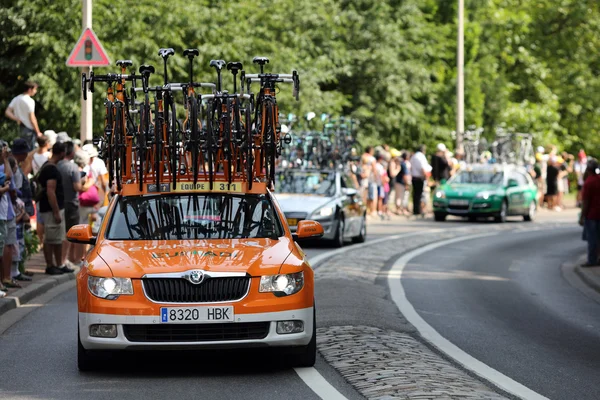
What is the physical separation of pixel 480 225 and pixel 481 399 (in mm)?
25634

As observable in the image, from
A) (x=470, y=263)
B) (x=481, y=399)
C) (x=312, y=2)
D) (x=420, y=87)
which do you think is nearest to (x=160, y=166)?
(x=481, y=399)

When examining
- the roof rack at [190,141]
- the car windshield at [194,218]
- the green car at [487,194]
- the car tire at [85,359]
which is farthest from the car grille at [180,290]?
the green car at [487,194]

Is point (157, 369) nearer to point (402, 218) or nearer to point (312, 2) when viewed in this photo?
point (402, 218)

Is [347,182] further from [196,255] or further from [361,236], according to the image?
[196,255]

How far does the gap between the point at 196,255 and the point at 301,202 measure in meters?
14.2

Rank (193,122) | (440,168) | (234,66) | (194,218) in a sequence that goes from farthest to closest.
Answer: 1. (440,168)
2. (234,66)
3. (193,122)
4. (194,218)

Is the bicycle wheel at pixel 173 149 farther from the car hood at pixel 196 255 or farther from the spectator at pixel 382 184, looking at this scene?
the spectator at pixel 382 184

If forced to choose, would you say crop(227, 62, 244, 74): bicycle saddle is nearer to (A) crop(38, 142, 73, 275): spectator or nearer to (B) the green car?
(A) crop(38, 142, 73, 275): spectator

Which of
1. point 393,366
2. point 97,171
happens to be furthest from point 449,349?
point 97,171

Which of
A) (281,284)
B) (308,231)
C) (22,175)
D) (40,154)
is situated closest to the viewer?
(281,284)

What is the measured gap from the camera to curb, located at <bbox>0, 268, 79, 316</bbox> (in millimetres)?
14516

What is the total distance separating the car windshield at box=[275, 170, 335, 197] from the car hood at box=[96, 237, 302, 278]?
47.0 ft

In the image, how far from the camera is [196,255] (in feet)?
33.5

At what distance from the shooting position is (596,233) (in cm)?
2183
